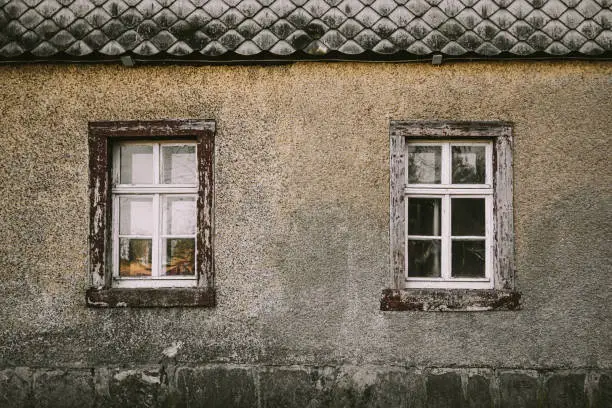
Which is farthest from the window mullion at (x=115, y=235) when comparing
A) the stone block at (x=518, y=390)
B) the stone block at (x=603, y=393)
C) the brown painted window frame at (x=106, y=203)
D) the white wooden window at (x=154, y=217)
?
the stone block at (x=603, y=393)

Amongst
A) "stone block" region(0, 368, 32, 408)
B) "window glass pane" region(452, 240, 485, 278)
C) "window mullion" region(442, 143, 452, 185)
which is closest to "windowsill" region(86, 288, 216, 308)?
"stone block" region(0, 368, 32, 408)

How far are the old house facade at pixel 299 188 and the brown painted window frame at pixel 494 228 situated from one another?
21mm

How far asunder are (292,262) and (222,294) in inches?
29.7

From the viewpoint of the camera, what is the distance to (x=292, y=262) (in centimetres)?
528

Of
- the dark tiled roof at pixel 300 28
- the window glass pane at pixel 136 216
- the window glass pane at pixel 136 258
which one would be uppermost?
the dark tiled roof at pixel 300 28

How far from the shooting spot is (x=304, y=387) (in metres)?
A: 5.13

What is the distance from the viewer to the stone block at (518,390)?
16.7 ft

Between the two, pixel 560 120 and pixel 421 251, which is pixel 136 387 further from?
pixel 560 120

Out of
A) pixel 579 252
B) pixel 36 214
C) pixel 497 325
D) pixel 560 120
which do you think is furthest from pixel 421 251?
pixel 36 214

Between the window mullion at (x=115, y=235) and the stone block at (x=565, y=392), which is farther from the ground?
the window mullion at (x=115, y=235)

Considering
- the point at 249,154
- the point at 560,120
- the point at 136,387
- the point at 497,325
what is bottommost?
the point at 136,387

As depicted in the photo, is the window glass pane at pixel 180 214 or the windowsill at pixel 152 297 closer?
the windowsill at pixel 152 297

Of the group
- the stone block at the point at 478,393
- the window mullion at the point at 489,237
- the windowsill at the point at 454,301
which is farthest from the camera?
the window mullion at the point at 489,237

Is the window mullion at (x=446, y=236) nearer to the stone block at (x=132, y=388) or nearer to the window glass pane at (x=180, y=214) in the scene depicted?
the window glass pane at (x=180, y=214)
